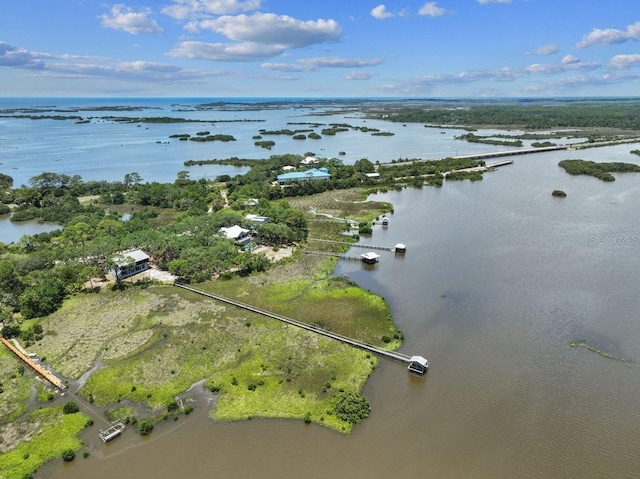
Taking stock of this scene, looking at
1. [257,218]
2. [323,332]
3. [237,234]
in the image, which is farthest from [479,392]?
[257,218]

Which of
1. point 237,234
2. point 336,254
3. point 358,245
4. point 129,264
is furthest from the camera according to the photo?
point 358,245

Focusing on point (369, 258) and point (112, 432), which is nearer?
point (112, 432)

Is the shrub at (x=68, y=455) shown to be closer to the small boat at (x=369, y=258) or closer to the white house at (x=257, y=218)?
the small boat at (x=369, y=258)

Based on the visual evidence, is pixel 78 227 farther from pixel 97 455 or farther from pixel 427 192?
pixel 427 192

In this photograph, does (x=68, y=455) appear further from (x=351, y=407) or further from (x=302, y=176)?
(x=302, y=176)

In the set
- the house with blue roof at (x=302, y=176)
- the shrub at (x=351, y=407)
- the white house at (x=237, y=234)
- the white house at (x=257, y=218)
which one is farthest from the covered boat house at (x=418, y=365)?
the house with blue roof at (x=302, y=176)
